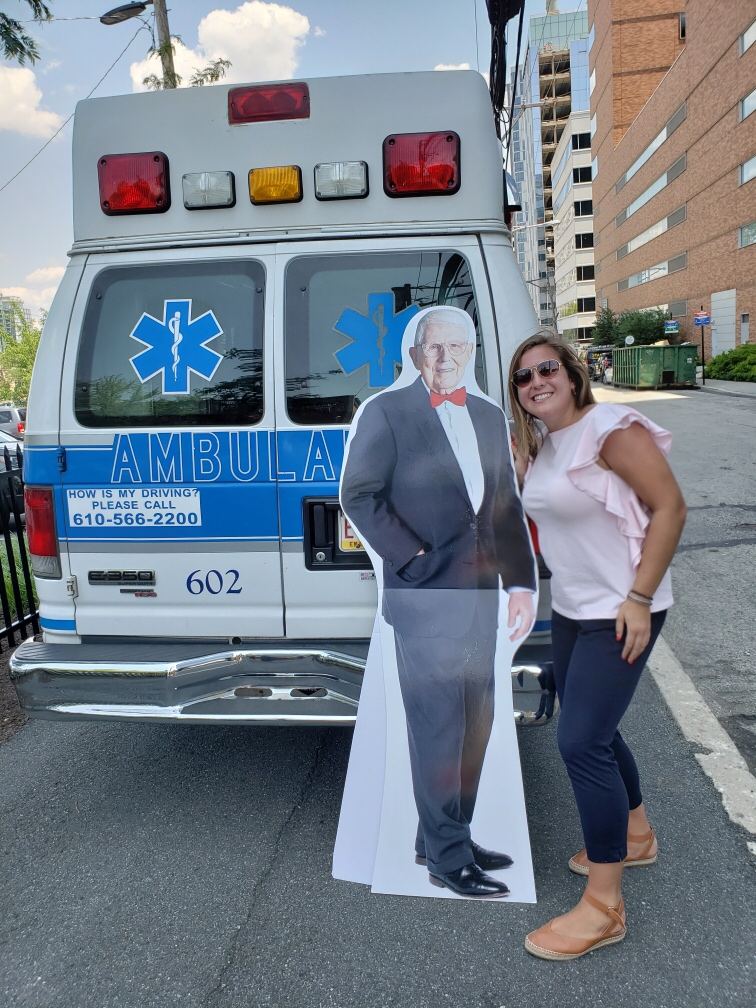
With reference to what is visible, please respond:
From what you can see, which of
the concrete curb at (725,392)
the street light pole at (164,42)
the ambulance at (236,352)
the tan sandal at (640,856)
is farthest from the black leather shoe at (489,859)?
the concrete curb at (725,392)

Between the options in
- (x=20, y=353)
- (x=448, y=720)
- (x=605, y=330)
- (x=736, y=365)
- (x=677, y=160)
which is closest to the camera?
(x=448, y=720)

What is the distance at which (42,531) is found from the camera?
10.7 ft

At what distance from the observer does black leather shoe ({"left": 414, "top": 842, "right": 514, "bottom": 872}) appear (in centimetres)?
259

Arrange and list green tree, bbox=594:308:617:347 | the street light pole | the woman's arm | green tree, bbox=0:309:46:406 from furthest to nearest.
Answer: green tree, bbox=594:308:617:347, green tree, bbox=0:309:46:406, the street light pole, the woman's arm

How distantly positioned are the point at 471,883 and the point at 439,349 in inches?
72.7

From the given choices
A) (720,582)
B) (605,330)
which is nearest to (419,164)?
(720,582)

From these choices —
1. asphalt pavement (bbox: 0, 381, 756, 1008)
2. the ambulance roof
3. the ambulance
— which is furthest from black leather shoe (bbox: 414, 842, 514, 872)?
the ambulance roof

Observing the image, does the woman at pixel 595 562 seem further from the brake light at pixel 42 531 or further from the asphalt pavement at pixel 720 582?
the brake light at pixel 42 531

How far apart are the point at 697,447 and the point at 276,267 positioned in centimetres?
1256

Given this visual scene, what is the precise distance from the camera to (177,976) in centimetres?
242

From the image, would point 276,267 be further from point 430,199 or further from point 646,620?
point 646,620

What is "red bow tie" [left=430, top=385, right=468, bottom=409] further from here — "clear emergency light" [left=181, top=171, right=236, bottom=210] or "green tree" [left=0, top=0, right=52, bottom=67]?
"green tree" [left=0, top=0, right=52, bottom=67]

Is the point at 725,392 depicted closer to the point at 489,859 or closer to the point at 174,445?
the point at 174,445

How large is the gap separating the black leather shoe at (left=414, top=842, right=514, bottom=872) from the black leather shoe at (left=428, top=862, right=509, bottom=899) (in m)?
0.02
